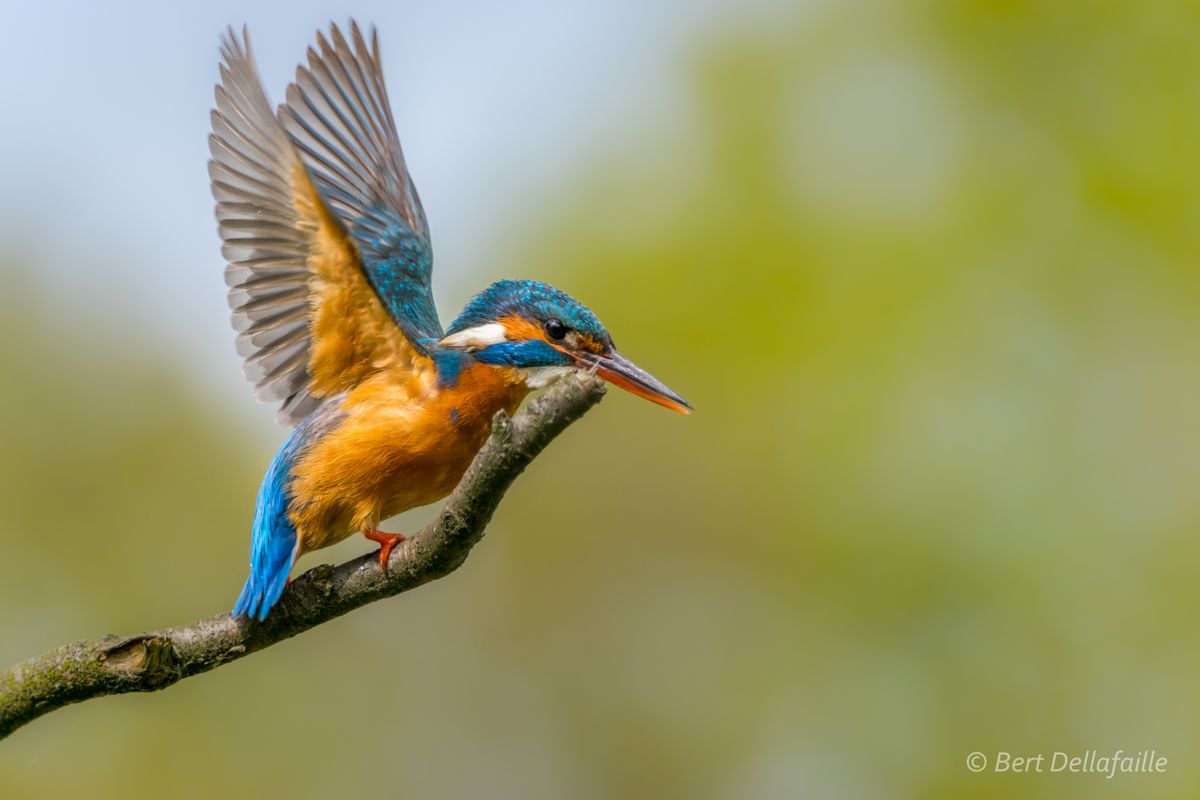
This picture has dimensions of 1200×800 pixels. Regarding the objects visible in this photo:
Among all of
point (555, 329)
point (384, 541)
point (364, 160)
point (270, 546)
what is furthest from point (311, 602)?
point (364, 160)

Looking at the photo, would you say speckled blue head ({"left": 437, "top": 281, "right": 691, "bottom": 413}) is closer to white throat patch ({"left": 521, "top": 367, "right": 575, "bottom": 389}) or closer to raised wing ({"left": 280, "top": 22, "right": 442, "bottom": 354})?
white throat patch ({"left": 521, "top": 367, "right": 575, "bottom": 389})

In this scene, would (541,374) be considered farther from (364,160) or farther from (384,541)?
(364,160)

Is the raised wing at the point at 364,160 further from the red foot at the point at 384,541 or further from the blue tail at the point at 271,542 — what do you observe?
the red foot at the point at 384,541

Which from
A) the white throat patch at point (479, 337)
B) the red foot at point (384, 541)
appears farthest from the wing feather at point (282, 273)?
the red foot at point (384, 541)

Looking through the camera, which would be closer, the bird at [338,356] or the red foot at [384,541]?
the red foot at [384,541]

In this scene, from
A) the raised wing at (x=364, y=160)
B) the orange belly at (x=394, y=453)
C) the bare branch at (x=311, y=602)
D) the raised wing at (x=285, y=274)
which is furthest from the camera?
the raised wing at (x=364, y=160)

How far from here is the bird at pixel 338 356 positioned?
11.6ft

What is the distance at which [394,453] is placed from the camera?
3.52m

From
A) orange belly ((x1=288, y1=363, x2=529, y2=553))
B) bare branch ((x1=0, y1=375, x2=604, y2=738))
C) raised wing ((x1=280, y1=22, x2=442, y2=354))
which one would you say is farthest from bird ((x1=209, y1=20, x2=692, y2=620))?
raised wing ((x1=280, y1=22, x2=442, y2=354))

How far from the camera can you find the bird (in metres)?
3.53

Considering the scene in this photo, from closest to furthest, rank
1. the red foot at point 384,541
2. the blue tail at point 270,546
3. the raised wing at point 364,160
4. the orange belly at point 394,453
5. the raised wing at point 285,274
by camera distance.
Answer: the red foot at point 384,541, the blue tail at point 270,546, the orange belly at point 394,453, the raised wing at point 285,274, the raised wing at point 364,160

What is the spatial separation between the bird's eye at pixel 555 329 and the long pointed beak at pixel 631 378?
87 millimetres

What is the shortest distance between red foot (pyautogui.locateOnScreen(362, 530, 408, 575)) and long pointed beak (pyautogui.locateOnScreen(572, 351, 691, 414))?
2.54 ft

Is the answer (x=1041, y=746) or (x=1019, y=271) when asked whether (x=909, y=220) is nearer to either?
(x=1019, y=271)
